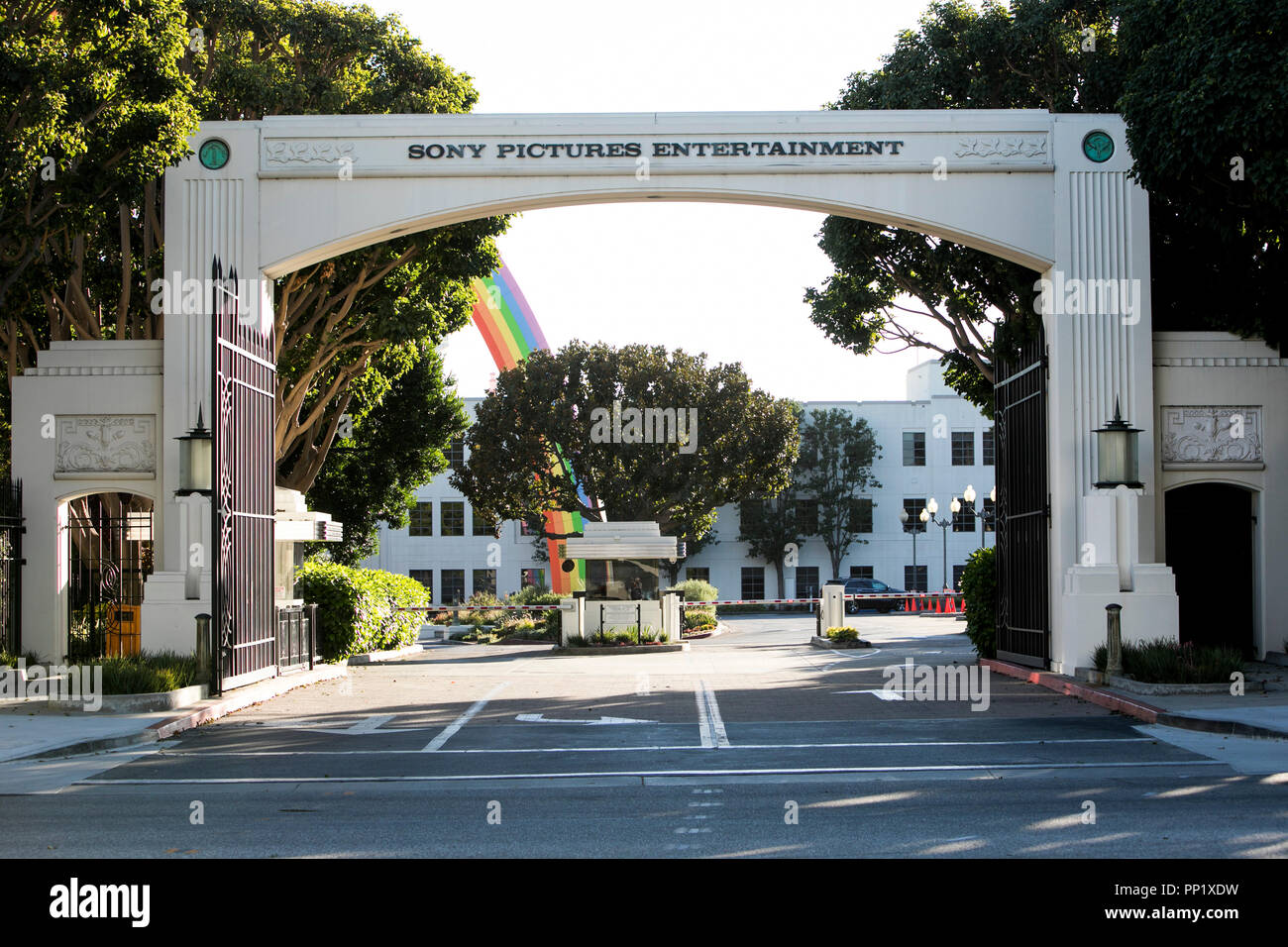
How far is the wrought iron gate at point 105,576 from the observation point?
64.8 ft

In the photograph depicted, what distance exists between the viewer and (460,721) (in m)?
15.2

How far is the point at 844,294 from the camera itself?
25.6 meters

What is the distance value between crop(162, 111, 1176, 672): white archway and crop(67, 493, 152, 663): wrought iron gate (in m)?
3.30

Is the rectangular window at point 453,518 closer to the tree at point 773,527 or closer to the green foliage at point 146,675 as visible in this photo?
the tree at point 773,527

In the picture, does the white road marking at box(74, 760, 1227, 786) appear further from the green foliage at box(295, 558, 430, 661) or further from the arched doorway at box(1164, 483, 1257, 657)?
the green foliage at box(295, 558, 430, 661)

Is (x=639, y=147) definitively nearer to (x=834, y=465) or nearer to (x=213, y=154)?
(x=213, y=154)

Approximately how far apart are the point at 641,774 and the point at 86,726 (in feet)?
20.2

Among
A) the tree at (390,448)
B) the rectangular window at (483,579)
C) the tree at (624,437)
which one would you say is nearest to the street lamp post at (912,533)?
the tree at (624,437)

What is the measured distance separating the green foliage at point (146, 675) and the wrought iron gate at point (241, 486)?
1.28 feet

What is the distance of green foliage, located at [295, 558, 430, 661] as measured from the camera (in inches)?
949

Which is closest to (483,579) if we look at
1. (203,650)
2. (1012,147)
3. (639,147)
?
(639,147)

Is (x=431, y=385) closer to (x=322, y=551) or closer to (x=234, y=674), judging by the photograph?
(x=322, y=551)
